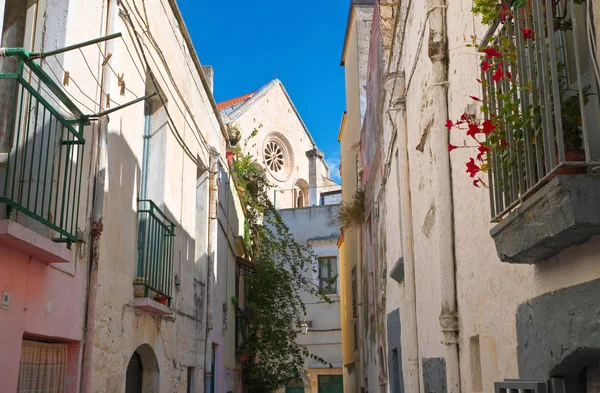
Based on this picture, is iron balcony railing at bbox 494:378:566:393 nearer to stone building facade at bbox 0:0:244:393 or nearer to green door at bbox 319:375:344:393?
stone building facade at bbox 0:0:244:393

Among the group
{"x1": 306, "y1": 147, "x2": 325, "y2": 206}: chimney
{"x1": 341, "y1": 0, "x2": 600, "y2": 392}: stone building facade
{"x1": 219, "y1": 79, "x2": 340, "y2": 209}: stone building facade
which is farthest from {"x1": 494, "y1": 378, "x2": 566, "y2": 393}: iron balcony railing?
{"x1": 306, "y1": 147, "x2": 325, "y2": 206}: chimney

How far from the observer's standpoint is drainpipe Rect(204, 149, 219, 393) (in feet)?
33.9

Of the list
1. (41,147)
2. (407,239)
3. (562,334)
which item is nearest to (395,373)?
(407,239)

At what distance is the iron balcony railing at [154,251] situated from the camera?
708 centimetres

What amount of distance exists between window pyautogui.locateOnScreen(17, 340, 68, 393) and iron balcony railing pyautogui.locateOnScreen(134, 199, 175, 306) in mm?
1739

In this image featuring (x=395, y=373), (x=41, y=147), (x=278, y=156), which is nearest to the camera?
(x=41, y=147)

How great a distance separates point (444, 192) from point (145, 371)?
4134 millimetres

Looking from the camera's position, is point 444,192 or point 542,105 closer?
point 542,105

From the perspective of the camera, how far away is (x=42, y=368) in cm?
484

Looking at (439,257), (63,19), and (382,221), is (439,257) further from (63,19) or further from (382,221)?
(382,221)

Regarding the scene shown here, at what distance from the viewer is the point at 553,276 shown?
3.11 m

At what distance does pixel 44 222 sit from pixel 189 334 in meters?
5.38

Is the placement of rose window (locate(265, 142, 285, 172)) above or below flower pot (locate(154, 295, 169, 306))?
above

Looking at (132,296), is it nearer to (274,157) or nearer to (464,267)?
(464,267)
